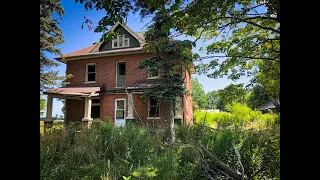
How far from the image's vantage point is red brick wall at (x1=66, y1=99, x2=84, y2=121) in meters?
17.4

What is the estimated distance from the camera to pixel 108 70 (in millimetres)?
17141

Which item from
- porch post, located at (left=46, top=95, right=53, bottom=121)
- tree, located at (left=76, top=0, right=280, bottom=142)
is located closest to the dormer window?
porch post, located at (left=46, top=95, right=53, bottom=121)

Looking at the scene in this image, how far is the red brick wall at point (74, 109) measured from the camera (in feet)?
57.0

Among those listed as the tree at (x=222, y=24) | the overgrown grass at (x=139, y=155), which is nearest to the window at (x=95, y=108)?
the overgrown grass at (x=139, y=155)

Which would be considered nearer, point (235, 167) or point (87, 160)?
point (235, 167)

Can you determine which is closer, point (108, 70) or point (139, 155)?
point (139, 155)

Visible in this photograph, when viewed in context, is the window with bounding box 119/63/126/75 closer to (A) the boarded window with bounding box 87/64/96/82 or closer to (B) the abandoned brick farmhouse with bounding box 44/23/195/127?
(B) the abandoned brick farmhouse with bounding box 44/23/195/127

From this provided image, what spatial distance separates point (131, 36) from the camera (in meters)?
16.9

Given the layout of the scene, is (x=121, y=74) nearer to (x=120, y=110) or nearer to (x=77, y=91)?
(x=120, y=110)

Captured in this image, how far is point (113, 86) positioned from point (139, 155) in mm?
11496

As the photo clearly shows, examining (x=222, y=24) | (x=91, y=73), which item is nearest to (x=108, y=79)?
(x=91, y=73)
